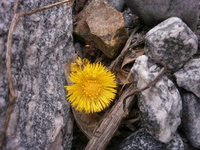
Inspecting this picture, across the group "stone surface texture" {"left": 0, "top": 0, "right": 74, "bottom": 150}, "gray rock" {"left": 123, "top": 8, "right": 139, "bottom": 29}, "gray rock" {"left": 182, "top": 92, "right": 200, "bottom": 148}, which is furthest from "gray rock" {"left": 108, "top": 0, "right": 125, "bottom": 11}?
"gray rock" {"left": 182, "top": 92, "right": 200, "bottom": 148}

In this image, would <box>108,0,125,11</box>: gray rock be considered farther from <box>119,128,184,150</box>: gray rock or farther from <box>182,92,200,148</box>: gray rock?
<box>119,128,184,150</box>: gray rock

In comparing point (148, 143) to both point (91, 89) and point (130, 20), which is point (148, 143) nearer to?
point (91, 89)

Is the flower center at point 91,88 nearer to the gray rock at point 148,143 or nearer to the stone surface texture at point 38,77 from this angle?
the stone surface texture at point 38,77

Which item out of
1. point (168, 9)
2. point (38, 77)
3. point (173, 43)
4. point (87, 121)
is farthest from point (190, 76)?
point (38, 77)

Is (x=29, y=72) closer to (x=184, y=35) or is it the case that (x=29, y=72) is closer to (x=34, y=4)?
(x=34, y=4)

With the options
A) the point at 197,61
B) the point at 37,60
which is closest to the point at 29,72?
the point at 37,60

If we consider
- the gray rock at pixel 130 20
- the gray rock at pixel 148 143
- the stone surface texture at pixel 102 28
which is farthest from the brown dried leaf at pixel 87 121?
the gray rock at pixel 130 20
